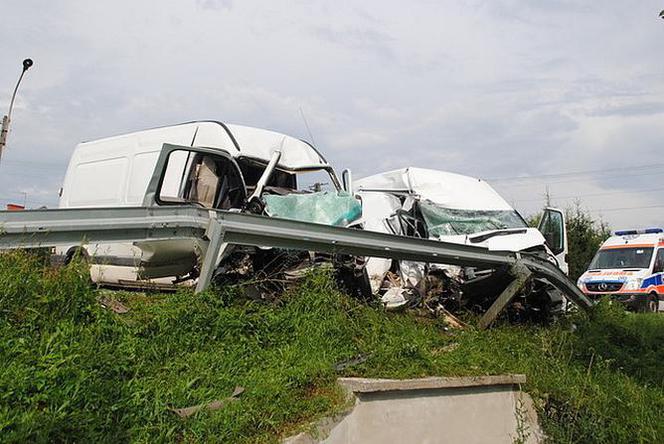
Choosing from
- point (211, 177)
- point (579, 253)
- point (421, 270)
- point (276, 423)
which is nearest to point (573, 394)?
point (421, 270)

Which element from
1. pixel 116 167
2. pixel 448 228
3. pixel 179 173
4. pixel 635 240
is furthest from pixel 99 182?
pixel 635 240

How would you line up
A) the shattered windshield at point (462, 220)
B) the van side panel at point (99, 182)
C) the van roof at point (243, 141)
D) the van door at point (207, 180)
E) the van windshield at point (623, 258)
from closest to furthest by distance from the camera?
the van door at point (207, 180), the van roof at point (243, 141), the shattered windshield at point (462, 220), the van side panel at point (99, 182), the van windshield at point (623, 258)

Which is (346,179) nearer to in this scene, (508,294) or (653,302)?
(508,294)

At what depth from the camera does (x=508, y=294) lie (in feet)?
23.7

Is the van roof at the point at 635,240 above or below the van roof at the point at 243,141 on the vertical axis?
below

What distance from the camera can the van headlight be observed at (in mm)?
17500

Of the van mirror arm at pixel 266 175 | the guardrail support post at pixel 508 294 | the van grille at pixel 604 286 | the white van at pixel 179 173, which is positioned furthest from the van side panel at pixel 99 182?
the van grille at pixel 604 286

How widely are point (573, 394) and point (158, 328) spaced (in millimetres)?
4011

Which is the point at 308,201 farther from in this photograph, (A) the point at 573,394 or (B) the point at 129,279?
(A) the point at 573,394

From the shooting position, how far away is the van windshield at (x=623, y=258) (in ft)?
59.9

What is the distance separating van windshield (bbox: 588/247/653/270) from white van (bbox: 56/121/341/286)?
43.2ft

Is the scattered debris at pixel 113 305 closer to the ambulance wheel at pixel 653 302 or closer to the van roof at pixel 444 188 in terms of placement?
the van roof at pixel 444 188

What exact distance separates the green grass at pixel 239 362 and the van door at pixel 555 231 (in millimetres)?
3074

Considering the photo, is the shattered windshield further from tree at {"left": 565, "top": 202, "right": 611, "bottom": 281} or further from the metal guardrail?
tree at {"left": 565, "top": 202, "right": 611, "bottom": 281}
